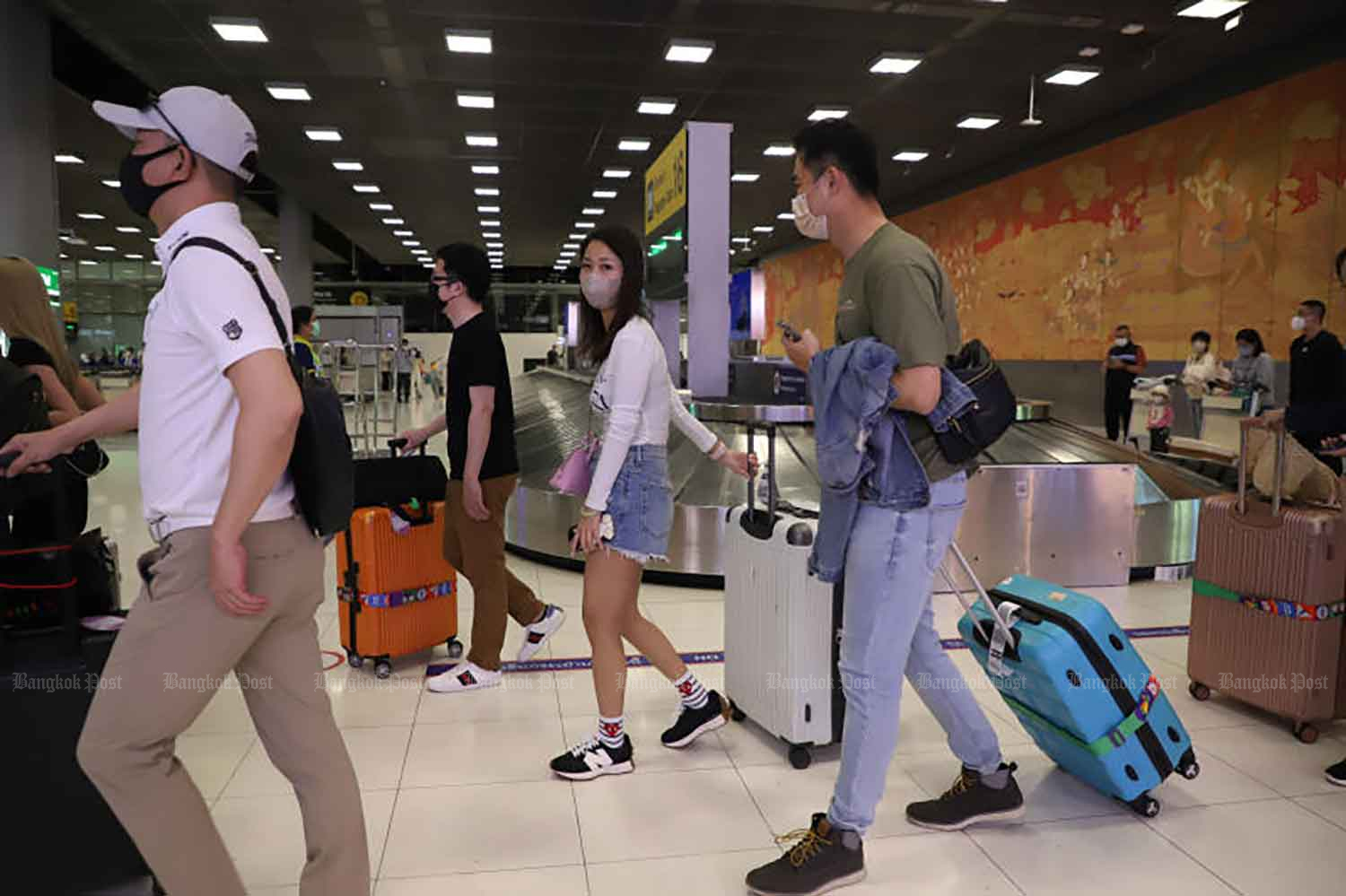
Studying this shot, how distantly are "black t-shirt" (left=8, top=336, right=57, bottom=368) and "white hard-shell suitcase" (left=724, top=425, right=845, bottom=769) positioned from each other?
2234 mm

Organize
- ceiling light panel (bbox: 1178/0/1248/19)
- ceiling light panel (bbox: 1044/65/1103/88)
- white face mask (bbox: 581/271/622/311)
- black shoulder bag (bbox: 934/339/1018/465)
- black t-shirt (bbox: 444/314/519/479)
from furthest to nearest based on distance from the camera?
ceiling light panel (bbox: 1044/65/1103/88) → ceiling light panel (bbox: 1178/0/1248/19) → black t-shirt (bbox: 444/314/519/479) → white face mask (bbox: 581/271/622/311) → black shoulder bag (bbox: 934/339/1018/465)

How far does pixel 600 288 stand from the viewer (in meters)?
2.86

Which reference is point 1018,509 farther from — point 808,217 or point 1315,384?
point 808,217

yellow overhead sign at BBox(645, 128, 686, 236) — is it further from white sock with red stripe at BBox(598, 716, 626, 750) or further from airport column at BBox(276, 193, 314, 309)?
airport column at BBox(276, 193, 314, 309)

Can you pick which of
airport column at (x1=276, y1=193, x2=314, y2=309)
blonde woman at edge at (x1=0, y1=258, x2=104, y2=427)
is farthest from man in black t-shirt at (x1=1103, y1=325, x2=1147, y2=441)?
airport column at (x1=276, y1=193, x2=314, y2=309)

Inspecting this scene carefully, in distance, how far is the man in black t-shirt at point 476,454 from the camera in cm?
353

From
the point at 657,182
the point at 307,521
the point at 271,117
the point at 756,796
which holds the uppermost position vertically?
the point at 271,117

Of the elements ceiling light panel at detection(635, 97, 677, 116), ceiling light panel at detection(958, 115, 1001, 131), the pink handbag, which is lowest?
the pink handbag

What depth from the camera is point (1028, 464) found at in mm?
5469

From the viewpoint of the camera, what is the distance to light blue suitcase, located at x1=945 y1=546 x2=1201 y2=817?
2.64 m

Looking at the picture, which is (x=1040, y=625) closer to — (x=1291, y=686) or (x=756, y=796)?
(x=756, y=796)

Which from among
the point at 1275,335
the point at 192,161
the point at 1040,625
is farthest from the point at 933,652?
the point at 1275,335

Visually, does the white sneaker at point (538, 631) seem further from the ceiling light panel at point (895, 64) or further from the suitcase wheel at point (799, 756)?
the ceiling light panel at point (895, 64)

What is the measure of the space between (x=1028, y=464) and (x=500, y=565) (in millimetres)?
3320
